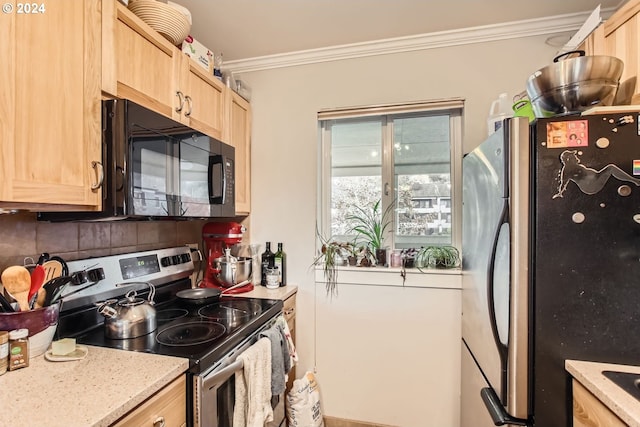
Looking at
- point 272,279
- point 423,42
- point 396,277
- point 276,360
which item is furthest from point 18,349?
point 423,42

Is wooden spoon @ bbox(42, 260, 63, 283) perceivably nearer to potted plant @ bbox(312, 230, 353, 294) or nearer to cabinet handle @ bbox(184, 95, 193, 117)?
cabinet handle @ bbox(184, 95, 193, 117)

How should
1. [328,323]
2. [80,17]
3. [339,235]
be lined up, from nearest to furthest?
[80,17] → [328,323] → [339,235]

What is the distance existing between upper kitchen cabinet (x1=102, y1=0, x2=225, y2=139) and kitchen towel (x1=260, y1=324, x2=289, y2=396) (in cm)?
112

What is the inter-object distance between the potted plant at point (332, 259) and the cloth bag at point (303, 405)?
1.93ft

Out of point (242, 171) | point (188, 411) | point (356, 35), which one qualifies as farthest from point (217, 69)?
point (188, 411)

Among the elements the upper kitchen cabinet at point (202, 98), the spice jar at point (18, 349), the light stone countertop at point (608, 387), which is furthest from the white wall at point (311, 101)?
the spice jar at point (18, 349)

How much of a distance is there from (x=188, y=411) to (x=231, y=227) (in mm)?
1105

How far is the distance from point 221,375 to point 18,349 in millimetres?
610

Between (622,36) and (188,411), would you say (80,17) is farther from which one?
(622,36)

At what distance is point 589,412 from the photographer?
37.0 inches

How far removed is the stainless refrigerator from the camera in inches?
40.8

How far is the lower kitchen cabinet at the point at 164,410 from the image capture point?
0.83 m

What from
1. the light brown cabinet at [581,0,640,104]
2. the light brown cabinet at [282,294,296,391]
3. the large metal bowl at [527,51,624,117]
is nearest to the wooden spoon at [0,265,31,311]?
the light brown cabinet at [282,294,296,391]

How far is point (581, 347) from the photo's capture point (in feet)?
3.46
